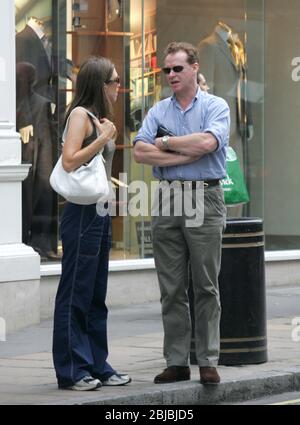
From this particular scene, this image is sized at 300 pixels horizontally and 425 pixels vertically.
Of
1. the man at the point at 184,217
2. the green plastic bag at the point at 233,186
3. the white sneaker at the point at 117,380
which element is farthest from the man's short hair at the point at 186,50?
the green plastic bag at the point at 233,186

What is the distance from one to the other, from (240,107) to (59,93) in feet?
9.48

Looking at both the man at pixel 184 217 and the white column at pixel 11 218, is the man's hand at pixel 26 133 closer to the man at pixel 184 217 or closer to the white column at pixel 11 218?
the white column at pixel 11 218

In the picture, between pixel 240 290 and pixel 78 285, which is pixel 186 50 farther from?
pixel 240 290

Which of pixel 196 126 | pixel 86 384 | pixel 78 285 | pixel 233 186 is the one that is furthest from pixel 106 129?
pixel 233 186

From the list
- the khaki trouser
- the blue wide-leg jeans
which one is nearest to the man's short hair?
the khaki trouser

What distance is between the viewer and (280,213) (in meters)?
15.0

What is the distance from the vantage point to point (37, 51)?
12156 millimetres

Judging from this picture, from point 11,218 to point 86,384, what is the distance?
3.49 metres

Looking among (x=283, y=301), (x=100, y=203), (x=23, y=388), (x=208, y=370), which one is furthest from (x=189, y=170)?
(x=283, y=301)

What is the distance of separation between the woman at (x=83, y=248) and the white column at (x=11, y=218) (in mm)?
2888

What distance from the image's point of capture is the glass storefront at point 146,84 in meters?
12.1

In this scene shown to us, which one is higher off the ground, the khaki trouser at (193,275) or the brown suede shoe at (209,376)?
the khaki trouser at (193,275)

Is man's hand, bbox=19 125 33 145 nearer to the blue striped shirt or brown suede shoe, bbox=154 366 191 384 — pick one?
the blue striped shirt
